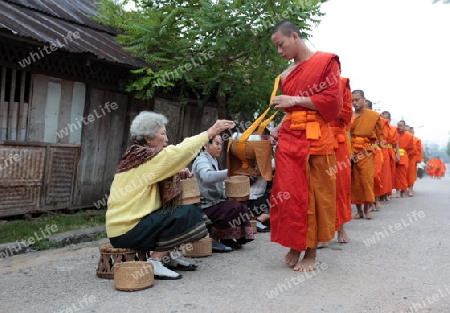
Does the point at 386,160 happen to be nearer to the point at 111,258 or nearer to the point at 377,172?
the point at 377,172

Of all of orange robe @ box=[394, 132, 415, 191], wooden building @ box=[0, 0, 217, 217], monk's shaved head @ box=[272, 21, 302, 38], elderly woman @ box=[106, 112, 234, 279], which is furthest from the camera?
orange robe @ box=[394, 132, 415, 191]

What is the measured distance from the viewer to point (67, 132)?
8094 millimetres

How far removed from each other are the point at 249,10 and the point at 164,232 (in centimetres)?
443

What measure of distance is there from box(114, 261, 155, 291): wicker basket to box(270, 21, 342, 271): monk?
→ 4.26 ft

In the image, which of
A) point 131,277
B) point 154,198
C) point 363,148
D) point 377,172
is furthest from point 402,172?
point 131,277

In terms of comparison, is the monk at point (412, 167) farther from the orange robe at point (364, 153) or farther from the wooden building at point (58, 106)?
the wooden building at point (58, 106)

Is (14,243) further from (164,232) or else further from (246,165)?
(246,165)

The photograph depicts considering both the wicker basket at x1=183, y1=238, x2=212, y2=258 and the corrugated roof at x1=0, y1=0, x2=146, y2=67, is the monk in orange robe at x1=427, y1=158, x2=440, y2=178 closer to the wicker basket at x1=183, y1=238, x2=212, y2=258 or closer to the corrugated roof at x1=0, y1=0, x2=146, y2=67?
the corrugated roof at x1=0, y1=0, x2=146, y2=67

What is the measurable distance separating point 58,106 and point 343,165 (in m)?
4.65

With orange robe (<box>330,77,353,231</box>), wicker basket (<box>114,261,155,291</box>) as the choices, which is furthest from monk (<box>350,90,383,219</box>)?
wicker basket (<box>114,261,155,291</box>)

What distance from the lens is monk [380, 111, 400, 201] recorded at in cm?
1009

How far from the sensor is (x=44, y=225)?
22.3 feet

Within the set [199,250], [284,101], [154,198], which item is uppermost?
[284,101]

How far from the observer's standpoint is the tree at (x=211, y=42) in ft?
24.8
